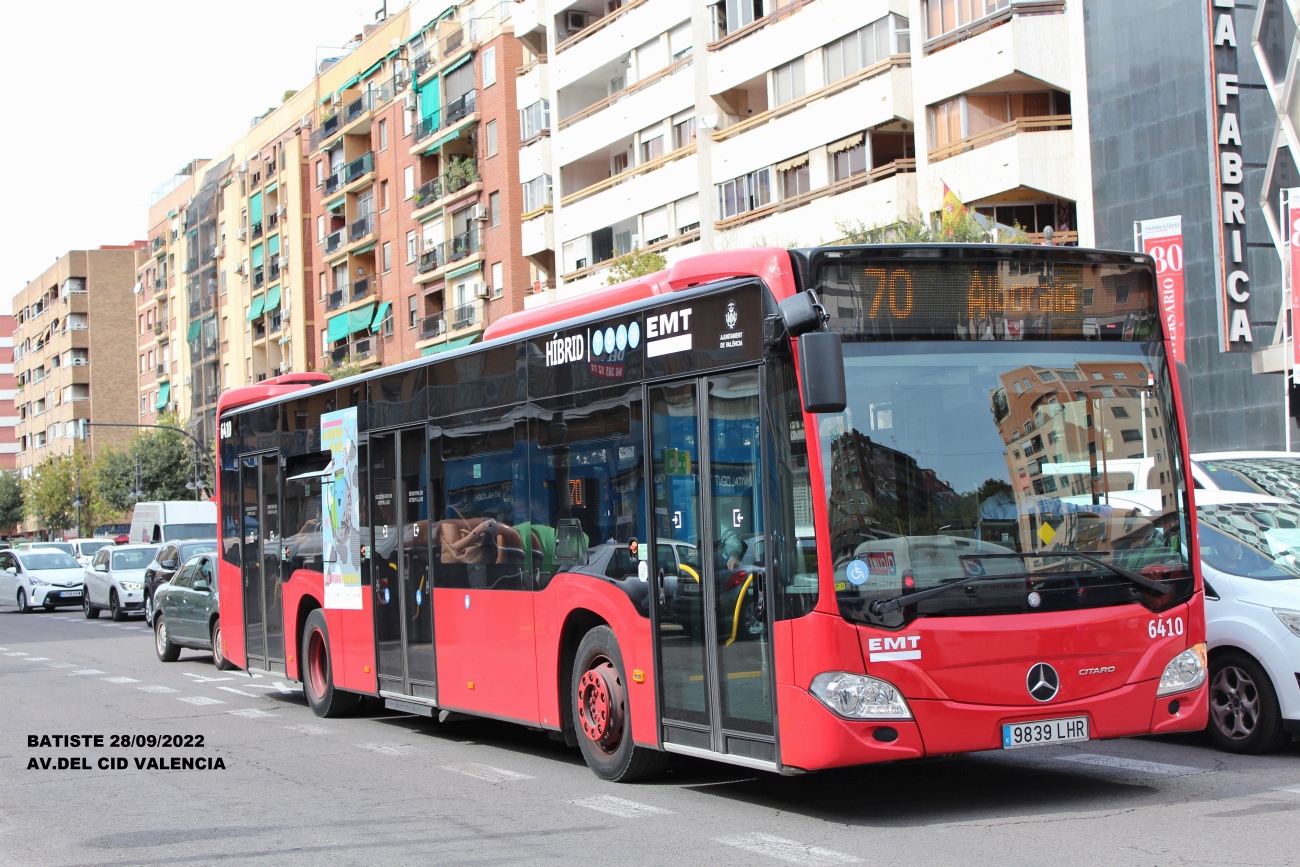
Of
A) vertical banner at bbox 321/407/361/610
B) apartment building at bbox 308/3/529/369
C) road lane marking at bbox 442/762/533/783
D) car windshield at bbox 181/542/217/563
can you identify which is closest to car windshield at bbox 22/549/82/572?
car windshield at bbox 181/542/217/563

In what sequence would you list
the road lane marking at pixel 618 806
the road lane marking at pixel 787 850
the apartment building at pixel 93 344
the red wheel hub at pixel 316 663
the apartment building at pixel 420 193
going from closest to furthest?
the road lane marking at pixel 787 850, the road lane marking at pixel 618 806, the red wheel hub at pixel 316 663, the apartment building at pixel 420 193, the apartment building at pixel 93 344

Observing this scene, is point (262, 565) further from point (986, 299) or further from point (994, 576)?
point (994, 576)

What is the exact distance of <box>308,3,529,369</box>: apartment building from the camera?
57.5 m

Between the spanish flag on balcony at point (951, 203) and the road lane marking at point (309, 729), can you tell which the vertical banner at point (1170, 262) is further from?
the road lane marking at point (309, 729)

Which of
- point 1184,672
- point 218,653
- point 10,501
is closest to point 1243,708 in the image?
point 1184,672

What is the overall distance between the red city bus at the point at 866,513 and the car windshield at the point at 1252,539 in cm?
211

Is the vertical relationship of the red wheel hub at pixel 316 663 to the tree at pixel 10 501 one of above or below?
below

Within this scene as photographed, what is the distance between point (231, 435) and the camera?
1723 centimetres

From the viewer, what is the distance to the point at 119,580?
34.7m

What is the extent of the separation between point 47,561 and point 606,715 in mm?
35316

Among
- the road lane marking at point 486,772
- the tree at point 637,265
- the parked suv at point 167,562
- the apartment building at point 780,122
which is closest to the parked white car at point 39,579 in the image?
the parked suv at point 167,562

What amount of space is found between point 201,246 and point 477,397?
286ft

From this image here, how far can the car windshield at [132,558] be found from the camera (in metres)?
35.2

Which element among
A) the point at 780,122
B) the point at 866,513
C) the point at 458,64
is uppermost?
the point at 458,64
